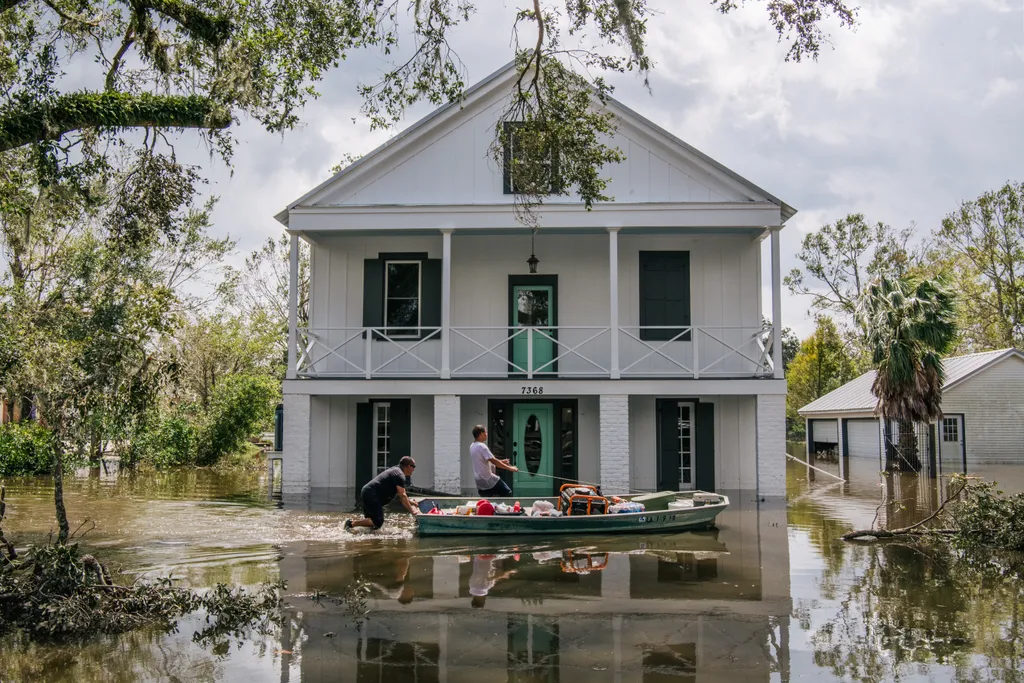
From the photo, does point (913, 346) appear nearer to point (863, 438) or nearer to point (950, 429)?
point (950, 429)

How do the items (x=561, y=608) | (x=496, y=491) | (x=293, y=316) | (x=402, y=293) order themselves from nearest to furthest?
A: (x=561, y=608), (x=496, y=491), (x=293, y=316), (x=402, y=293)

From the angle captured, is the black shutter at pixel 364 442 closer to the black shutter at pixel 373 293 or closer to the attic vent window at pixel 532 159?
the black shutter at pixel 373 293

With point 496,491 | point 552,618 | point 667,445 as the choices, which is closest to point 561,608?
point 552,618

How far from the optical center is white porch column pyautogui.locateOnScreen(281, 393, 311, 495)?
16.6 m

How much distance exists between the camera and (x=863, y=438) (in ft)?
104

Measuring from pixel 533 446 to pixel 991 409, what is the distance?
58.9 ft

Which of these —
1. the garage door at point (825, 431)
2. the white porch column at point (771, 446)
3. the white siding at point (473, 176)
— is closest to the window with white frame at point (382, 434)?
the white siding at point (473, 176)

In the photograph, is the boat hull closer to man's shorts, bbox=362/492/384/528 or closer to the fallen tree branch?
man's shorts, bbox=362/492/384/528

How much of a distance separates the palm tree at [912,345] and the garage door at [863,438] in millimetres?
7026

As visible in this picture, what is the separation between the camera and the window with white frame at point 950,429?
90.6 ft

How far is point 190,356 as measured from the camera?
3353 centimetres

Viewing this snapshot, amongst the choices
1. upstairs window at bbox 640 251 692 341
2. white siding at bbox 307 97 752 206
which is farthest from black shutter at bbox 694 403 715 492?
white siding at bbox 307 97 752 206

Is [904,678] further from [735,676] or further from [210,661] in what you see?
[210,661]

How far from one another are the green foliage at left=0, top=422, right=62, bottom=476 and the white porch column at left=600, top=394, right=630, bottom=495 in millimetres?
14642
